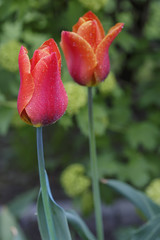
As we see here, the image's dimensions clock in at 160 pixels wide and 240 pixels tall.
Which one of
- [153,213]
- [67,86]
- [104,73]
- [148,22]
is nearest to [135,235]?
[153,213]

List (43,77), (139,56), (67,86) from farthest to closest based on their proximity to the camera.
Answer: (139,56) → (67,86) → (43,77)

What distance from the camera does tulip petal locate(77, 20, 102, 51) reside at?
0.75 metres

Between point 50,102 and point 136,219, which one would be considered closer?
point 50,102

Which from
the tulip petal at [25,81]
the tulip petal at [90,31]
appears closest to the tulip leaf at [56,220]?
the tulip petal at [25,81]

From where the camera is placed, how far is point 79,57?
2.51 feet

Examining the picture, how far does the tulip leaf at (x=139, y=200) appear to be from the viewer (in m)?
0.97

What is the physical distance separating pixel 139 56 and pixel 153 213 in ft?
3.02

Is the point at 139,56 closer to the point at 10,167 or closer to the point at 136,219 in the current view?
the point at 136,219

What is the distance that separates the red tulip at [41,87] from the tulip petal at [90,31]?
0.15 m

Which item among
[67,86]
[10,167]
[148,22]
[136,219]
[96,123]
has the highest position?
[148,22]

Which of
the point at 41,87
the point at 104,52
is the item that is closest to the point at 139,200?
the point at 104,52

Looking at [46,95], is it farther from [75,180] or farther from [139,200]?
[75,180]

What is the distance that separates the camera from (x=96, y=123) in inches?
56.3

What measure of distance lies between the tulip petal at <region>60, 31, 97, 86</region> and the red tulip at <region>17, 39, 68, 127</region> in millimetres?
118
